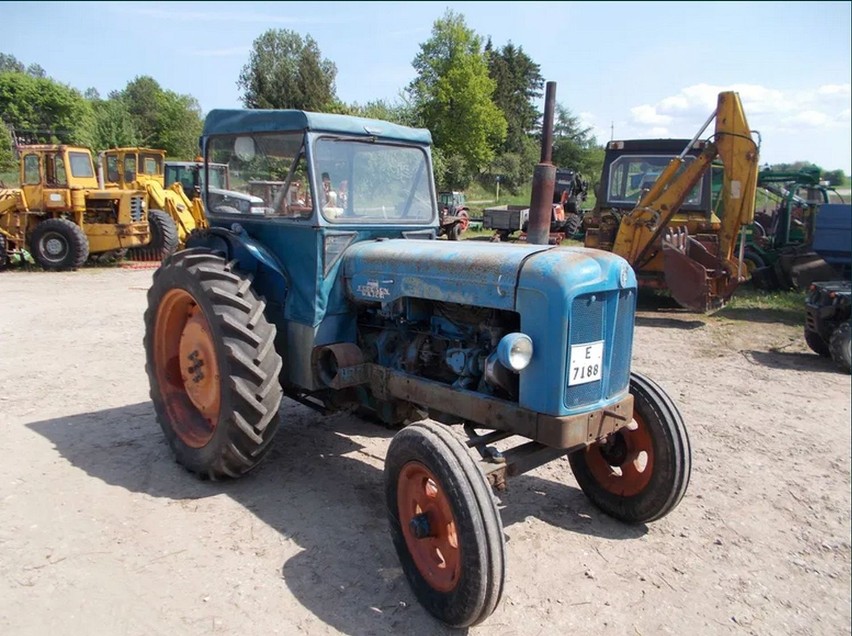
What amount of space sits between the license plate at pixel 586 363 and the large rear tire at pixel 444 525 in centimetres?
62

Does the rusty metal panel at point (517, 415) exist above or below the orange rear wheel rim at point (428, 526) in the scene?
above

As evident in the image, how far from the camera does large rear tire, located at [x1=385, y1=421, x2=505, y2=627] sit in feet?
8.58

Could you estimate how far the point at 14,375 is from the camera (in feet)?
19.2

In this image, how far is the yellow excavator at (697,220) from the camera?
847 centimetres

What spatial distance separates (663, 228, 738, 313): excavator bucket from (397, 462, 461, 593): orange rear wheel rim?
6875 millimetres

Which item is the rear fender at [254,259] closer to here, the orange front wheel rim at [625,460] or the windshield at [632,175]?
the orange front wheel rim at [625,460]

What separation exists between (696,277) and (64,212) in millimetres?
11774

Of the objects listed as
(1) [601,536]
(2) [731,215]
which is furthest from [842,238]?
(1) [601,536]

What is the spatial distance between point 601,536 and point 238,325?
2.30 m

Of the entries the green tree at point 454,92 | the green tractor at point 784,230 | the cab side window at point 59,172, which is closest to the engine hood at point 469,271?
the green tractor at point 784,230

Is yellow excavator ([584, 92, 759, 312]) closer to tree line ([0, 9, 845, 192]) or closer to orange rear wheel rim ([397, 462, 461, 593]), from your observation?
orange rear wheel rim ([397, 462, 461, 593])

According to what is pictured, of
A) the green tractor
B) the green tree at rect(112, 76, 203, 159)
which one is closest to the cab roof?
the green tractor

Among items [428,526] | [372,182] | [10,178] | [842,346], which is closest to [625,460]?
[428,526]

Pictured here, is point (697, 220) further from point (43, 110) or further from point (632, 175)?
point (43, 110)
